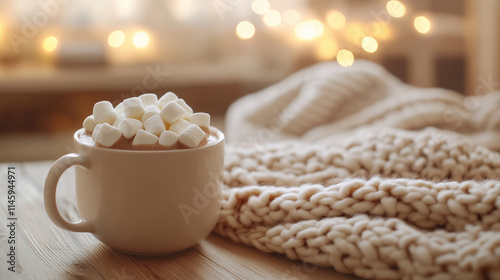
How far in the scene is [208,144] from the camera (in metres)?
0.48

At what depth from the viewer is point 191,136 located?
452 millimetres

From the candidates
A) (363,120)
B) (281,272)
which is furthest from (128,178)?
(363,120)

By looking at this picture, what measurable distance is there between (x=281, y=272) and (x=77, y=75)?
193cm

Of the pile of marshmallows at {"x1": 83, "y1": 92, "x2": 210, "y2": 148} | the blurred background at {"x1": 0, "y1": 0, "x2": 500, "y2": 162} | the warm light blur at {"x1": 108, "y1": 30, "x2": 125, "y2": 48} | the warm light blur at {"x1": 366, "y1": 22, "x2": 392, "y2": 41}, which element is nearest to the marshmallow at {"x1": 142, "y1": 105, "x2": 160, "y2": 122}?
the pile of marshmallows at {"x1": 83, "y1": 92, "x2": 210, "y2": 148}

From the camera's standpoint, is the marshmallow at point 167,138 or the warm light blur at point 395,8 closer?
the marshmallow at point 167,138

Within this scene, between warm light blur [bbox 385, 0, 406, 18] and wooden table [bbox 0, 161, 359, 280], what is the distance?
1763 millimetres

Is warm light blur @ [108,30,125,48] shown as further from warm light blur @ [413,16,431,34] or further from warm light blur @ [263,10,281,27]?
warm light blur @ [413,16,431,34]

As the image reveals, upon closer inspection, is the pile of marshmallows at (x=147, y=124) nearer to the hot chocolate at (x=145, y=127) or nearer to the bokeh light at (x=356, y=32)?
the hot chocolate at (x=145, y=127)

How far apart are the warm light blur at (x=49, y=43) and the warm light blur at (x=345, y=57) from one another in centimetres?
130

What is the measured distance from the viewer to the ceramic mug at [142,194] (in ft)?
1.46

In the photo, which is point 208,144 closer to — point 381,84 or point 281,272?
point 281,272

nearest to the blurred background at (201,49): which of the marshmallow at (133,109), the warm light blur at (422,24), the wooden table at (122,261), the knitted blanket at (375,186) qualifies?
the warm light blur at (422,24)

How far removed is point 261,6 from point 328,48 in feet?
1.46

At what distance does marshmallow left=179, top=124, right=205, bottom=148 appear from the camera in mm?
Result: 451
